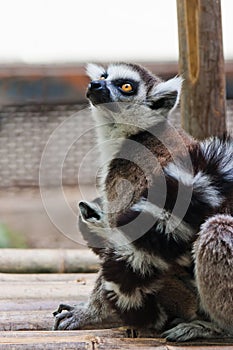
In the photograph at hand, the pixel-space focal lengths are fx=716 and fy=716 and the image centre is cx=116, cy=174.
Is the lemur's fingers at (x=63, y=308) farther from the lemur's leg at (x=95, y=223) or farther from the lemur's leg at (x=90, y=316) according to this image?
the lemur's leg at (x=95, y=223)

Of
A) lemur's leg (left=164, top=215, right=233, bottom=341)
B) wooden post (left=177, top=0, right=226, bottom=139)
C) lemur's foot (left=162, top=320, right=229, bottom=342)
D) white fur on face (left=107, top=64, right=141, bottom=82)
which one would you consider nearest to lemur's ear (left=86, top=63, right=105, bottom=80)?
white fur on face (left=107, top=64, right=141, bottom=82)

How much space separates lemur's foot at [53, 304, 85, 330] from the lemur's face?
888 millimetres

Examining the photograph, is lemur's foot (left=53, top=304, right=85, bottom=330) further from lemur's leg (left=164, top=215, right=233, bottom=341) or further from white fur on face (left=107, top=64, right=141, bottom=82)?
white fur on face (left=107, top=64, right=141, bottom=82)

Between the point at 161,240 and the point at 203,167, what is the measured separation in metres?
0.31

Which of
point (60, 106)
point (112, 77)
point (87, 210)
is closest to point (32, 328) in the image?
point (87, 210)

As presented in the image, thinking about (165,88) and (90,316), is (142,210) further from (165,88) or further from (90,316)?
(165,88)

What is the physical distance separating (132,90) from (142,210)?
991 millimetres

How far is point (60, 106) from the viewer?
6559 millimetres

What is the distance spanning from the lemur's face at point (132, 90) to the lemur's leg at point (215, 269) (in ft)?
2.79

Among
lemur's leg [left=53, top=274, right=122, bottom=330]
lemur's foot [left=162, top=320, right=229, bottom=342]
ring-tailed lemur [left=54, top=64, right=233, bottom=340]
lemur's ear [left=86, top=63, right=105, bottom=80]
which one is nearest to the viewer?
ring-tailed lemur [left=54, top=64, right=233, bottom=340]

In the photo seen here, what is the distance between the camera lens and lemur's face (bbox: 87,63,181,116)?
3068mm

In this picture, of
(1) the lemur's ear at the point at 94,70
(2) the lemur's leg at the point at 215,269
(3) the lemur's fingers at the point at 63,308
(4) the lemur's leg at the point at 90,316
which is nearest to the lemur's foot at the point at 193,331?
(2) the lemur's leg at the point at 215,269

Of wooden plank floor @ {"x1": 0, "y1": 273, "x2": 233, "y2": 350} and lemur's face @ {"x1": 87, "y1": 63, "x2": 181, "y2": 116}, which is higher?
lemur's face @ {"x1": 87, "y1": 63, "x2": 181, "y2": 116}

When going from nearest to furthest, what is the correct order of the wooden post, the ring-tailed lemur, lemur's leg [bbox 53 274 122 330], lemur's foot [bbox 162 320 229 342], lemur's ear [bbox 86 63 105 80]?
1. the ring-tailed lemur
2. lemur's foot [bbox 162 320 229 342]
3. lemur's leg [bbox 53 274 122 330]
4. lemur's ear [bbox 86 63 105 80]
5. the wooden post
